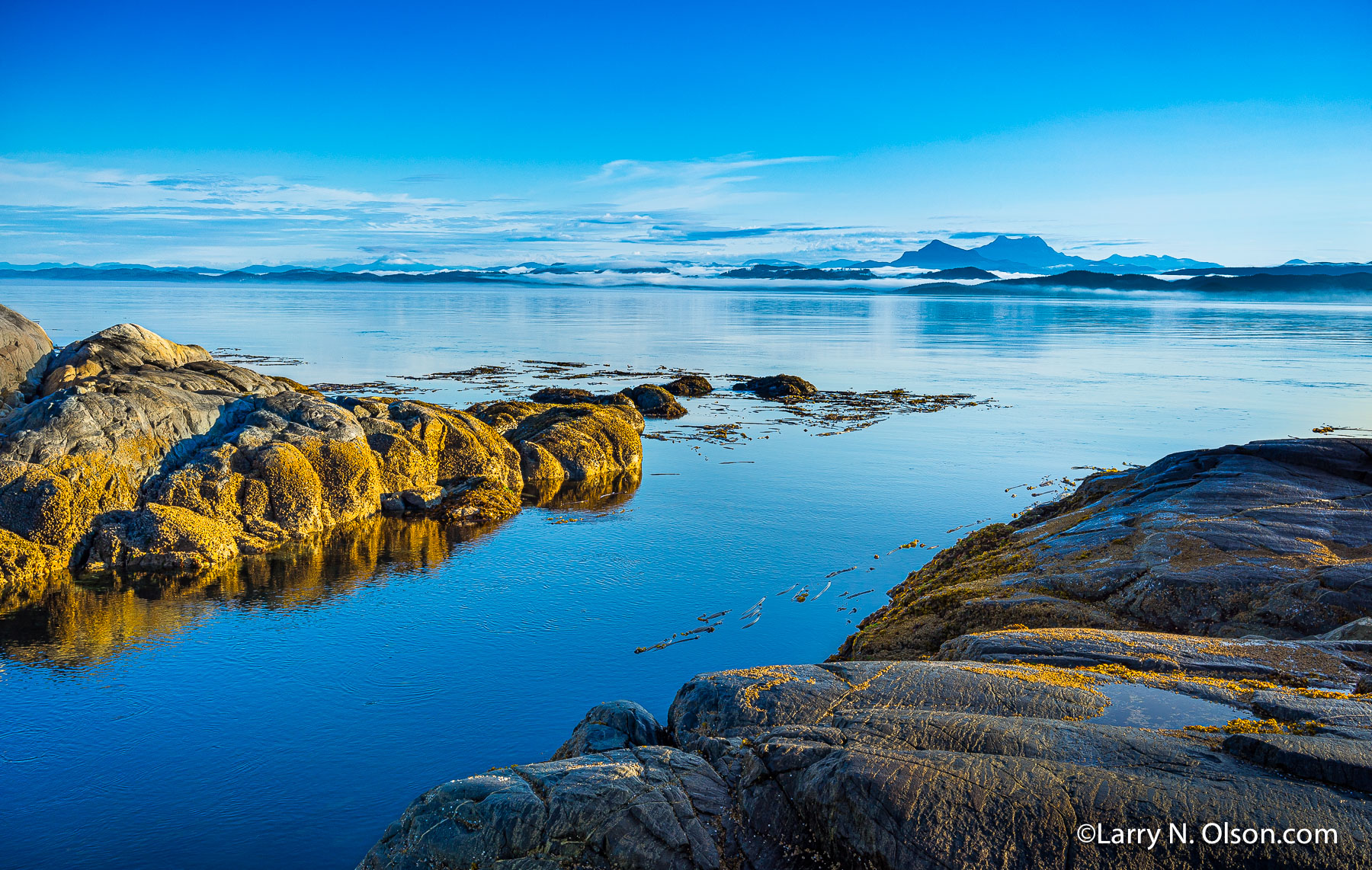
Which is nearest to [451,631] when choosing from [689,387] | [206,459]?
[206,459]

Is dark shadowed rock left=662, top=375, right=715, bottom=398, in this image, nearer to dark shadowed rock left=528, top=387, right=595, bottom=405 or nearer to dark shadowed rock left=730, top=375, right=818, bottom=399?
dark shadowed rock left=730, top=375, right=818, bottom=399

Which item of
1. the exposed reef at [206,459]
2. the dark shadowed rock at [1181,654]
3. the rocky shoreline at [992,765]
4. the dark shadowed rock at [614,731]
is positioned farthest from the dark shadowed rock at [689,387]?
the dark shadowed rock at [614,731]

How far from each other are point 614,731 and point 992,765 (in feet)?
13.9

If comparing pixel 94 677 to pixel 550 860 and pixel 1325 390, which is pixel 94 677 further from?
pixel 1325 390

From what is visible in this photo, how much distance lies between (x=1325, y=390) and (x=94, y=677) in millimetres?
57245

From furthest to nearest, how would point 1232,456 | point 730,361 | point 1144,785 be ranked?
point 730,361, point 1232,456, point 1144,785

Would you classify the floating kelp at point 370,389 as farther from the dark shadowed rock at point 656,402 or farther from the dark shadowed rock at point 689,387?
the dark shadowed rock at point 689,387

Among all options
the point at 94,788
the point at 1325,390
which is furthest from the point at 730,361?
the point at 94,788

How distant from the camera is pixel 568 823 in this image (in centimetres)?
673

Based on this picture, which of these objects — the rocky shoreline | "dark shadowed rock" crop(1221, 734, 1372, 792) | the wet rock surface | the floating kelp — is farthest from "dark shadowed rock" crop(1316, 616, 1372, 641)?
Result: the floating kelp

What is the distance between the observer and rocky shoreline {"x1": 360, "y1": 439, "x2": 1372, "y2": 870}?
230 inches

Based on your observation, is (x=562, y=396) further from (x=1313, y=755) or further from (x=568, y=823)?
(x=1313, y=755)

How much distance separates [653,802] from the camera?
6844 mm

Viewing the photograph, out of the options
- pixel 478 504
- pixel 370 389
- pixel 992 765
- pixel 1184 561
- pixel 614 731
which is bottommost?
pixel 478 504
